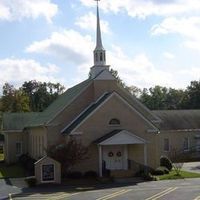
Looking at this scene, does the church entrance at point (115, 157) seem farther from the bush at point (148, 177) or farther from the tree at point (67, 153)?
the bush at point (148, 177)

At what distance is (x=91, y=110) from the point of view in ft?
159

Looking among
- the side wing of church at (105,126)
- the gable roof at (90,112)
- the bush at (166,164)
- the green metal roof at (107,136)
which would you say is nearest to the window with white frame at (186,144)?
the side wing of church at (105,126)

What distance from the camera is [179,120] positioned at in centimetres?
6969

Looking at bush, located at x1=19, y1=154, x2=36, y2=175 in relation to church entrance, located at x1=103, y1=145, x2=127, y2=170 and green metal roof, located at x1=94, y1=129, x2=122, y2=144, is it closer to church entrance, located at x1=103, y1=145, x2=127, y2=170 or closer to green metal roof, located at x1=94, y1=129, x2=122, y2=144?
church entrance, located at x1=103, y1=145, x2=127, y2=170

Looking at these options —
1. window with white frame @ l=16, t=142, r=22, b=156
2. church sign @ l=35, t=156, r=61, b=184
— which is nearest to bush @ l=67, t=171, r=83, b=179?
church sign @ l=35, t=156, r=61, b=184

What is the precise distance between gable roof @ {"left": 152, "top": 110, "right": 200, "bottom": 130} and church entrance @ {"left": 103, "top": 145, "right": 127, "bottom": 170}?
18.1 metres

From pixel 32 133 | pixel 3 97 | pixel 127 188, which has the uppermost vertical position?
Answer: pixel 3 97

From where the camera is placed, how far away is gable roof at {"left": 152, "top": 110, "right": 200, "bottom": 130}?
67.5 m

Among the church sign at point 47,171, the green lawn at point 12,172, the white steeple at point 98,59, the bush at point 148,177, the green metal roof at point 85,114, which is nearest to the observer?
the church sign at point 47,171

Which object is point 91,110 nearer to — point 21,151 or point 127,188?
point 127,188

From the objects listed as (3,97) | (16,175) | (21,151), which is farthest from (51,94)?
(16,175)

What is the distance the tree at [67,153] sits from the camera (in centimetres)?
4388

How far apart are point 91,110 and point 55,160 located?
7.27m

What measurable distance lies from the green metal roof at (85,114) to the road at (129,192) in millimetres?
9070
